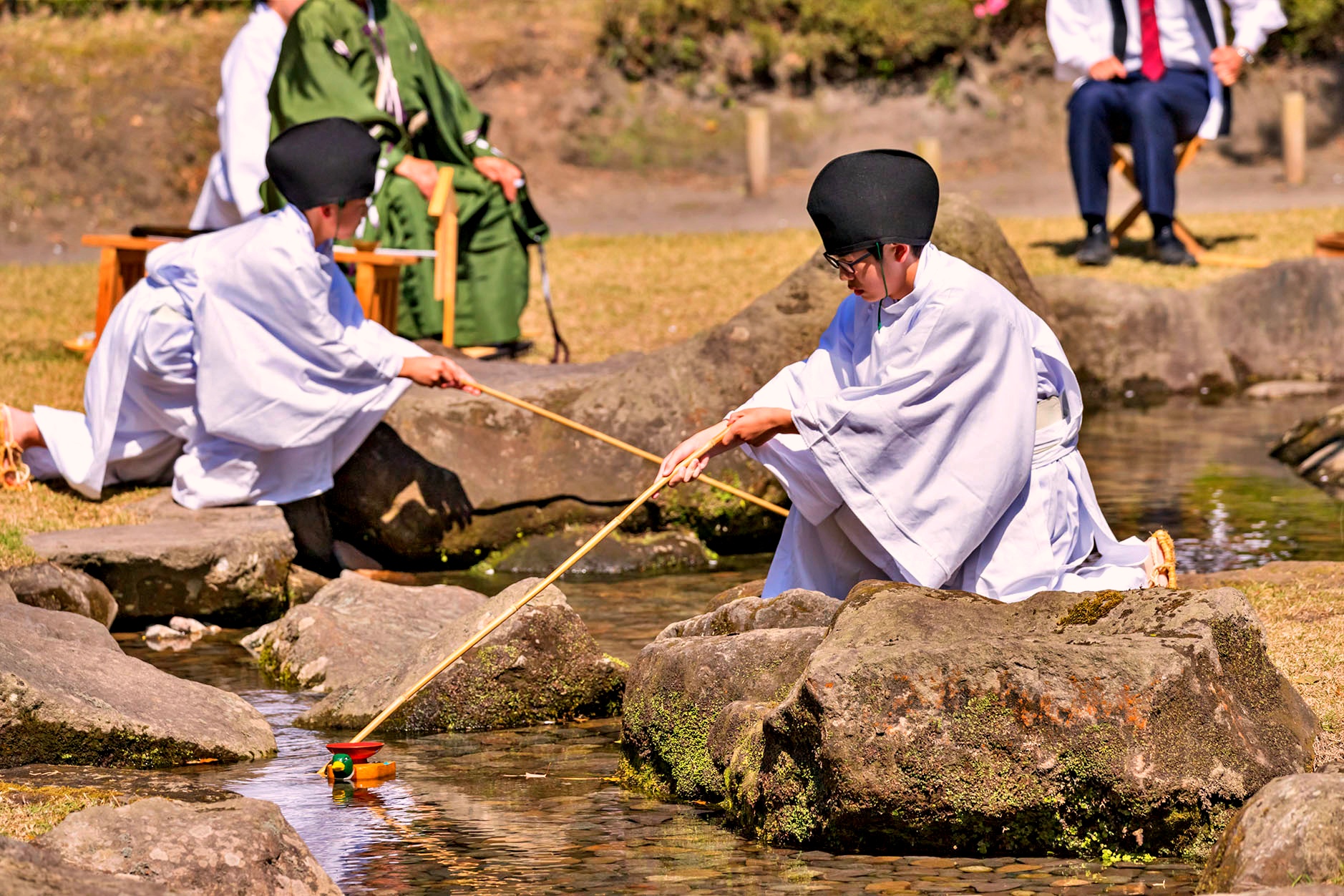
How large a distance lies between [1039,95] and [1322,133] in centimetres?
292

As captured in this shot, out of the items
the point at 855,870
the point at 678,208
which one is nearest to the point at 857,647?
the point at 855,870

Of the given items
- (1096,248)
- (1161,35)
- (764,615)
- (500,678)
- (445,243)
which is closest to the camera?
(764,615)

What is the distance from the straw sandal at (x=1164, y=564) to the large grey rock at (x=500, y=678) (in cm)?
155

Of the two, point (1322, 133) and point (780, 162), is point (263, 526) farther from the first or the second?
point (1322, 133)

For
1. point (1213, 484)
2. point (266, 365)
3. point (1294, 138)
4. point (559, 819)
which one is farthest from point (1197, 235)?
point (559, 819)

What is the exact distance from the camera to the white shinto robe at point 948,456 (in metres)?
5.09

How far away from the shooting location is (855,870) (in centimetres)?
413

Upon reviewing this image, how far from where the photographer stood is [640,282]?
13.3 meters

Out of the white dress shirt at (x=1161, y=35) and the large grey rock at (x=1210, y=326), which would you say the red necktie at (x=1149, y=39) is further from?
the large grey rock at (x=1210, y=326)

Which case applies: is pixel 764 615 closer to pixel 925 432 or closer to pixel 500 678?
pixel 925 432

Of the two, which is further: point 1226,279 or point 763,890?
point 1226,279

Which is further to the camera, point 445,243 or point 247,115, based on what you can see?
point 247,115

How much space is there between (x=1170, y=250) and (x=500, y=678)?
8668 mm

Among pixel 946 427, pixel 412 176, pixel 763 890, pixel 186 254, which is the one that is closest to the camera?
pixel 763 890
